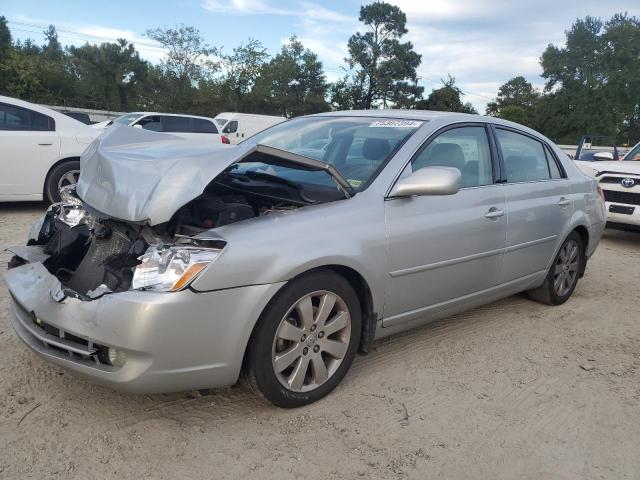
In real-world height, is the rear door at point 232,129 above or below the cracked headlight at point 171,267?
above

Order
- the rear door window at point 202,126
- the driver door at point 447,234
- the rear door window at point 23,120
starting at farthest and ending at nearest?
the rear door window at point 202,126
the rear door window at point 23,120
the driver door at point 447,234

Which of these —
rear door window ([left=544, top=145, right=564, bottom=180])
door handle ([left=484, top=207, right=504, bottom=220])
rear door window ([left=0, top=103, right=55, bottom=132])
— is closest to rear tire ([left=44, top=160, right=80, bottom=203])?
rear door window ([left=0, top=103, right=55, bottom=132])

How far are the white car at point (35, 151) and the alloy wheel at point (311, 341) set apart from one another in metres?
5.71

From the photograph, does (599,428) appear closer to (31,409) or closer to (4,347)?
(31,409)

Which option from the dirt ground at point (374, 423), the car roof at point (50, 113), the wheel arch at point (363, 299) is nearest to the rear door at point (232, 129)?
the car roof at point (50, 113)

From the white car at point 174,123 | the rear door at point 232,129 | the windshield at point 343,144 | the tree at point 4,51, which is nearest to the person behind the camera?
the windshield at point 343,144

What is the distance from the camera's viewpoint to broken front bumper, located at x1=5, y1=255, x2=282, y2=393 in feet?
7.23

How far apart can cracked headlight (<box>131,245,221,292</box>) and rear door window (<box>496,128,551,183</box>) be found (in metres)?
2.55

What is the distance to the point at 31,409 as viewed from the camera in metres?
2.58

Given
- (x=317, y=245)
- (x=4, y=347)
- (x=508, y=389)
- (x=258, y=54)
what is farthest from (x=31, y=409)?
(x=258, y=54)

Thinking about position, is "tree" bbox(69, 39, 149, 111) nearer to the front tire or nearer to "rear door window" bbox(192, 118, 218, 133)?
"rear door window" bbox(192, 118, 218, 133)

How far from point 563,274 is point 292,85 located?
46851 mm

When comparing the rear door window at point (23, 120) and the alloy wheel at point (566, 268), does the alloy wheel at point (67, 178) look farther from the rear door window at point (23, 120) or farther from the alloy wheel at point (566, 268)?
the alloy wheel at point (566, 268)

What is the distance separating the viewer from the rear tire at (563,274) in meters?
4.55
